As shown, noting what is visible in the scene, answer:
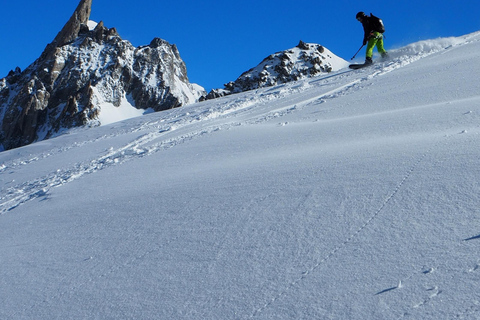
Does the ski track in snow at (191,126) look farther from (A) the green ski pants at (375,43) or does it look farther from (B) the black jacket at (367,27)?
(B) the black jacket at (367,27)

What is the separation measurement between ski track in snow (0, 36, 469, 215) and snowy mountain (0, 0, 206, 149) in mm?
62629

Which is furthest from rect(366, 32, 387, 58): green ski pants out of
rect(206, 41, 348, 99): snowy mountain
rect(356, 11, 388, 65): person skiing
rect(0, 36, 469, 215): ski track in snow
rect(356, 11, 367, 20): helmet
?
rect(206, 41, 348, 99): snowy mountain

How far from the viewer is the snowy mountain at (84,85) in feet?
249

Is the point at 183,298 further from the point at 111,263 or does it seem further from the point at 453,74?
the point at 453,74

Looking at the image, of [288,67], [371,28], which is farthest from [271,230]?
[288,67]

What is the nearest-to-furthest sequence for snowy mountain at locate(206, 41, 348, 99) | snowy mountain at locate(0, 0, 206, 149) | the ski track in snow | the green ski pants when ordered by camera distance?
the ski track in snow → the green ski pants → snowy mountain at locate(206, 41, 348, 99) → snowy mountain at locate(0, 0, 206, 149)

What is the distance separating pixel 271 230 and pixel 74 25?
315 ft

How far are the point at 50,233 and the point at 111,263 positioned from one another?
4.10ft

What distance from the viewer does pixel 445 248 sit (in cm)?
260

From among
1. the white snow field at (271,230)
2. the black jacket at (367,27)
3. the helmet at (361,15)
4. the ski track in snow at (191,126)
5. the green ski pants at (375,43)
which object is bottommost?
the white snow field at (271,230)

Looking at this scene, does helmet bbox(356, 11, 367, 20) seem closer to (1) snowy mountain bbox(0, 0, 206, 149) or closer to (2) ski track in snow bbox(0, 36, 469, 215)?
(2) ski track in snow bbox(0, 36, 469, 215)

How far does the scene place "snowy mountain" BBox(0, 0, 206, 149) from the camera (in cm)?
7588

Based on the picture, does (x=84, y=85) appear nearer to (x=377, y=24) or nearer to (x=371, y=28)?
(x=371, y=28)

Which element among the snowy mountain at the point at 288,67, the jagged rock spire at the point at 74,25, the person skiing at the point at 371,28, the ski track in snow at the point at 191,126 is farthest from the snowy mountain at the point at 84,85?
the ski track in snow at the point at 191,126
